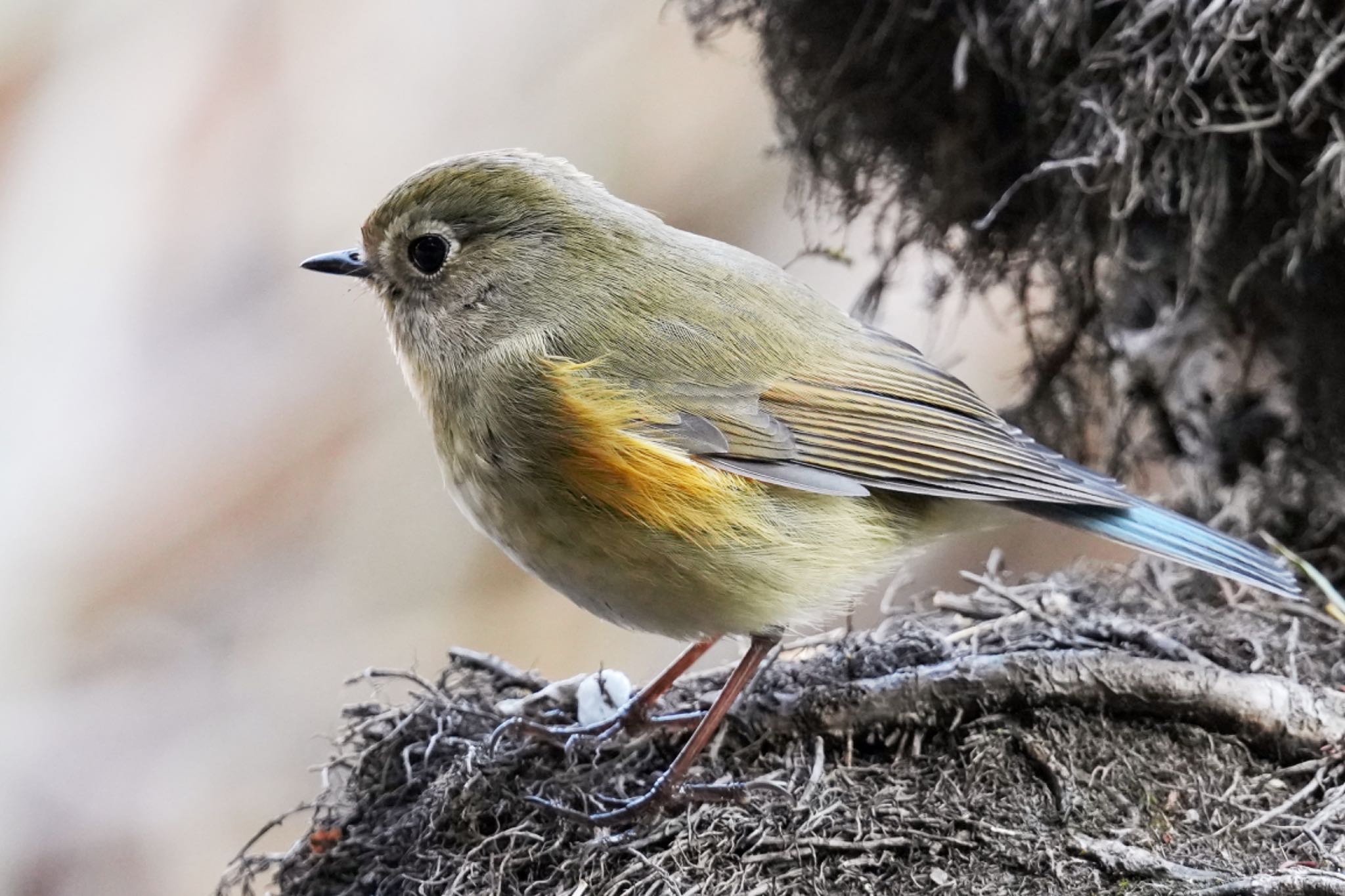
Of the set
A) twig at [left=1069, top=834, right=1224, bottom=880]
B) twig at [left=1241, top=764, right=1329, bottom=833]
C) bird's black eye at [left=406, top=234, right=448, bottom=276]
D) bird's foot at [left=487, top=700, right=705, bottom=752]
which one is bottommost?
twig at [left=1241, top=764, right=1329, bottom=833]

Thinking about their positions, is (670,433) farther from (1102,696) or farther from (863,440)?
(1102,696)

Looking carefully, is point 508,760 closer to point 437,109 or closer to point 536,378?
point 536,378

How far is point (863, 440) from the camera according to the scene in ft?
7.50

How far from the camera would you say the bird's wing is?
2191 mm

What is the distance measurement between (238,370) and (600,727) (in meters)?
2.56

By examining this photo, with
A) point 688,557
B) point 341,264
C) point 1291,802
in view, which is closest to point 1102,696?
point 1291,802

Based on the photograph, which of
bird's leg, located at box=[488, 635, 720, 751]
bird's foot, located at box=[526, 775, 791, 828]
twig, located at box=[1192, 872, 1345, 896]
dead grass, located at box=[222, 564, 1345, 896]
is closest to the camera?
twig, located at box=[1192, 872, 1345, 896]

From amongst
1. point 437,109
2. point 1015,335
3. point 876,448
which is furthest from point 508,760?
point 1015,335

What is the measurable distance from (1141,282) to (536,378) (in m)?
1.78

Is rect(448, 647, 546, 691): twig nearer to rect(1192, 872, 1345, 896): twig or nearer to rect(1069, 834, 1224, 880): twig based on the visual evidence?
rect(1069, 834, 1224, 880): twig

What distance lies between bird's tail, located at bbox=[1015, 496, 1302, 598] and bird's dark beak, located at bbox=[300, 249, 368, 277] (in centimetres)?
146

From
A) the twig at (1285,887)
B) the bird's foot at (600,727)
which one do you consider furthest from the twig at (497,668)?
the twig at (1285,887)

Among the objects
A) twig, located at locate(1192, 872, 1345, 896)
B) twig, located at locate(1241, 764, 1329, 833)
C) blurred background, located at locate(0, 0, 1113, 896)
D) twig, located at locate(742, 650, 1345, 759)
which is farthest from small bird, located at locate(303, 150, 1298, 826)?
blurred background, located at locate(0, 0, 1113, 896)

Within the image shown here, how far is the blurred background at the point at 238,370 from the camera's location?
3.80 metres
